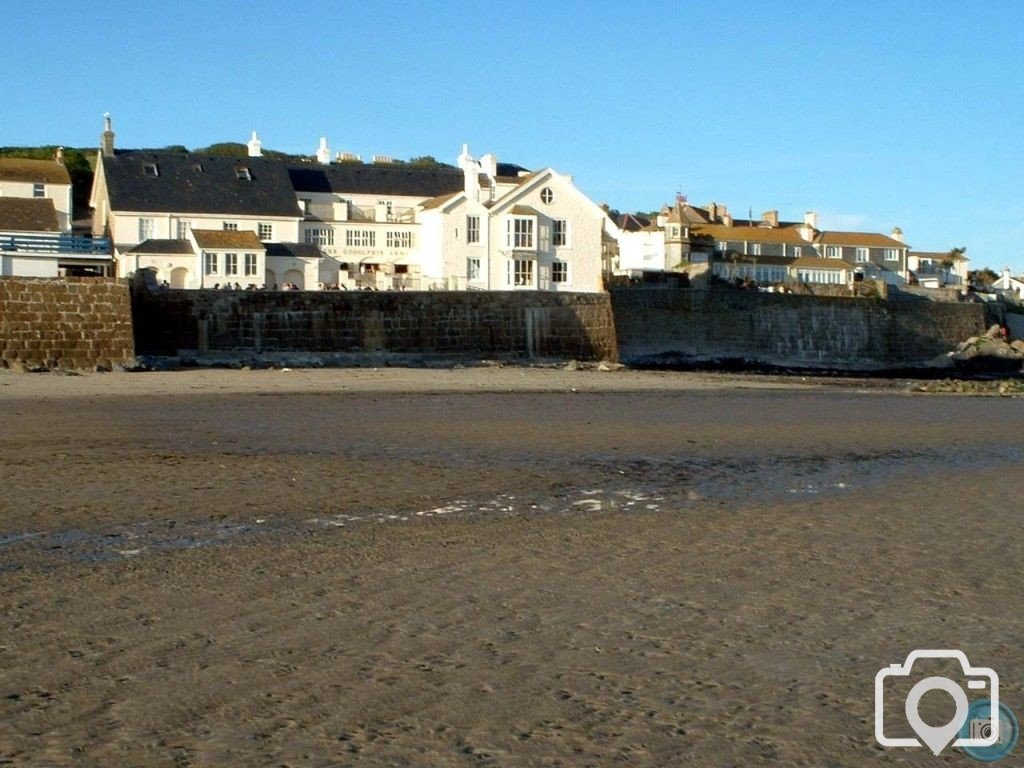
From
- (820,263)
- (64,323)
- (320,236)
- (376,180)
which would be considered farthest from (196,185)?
(820,263)

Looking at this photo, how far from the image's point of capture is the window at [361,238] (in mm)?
54281

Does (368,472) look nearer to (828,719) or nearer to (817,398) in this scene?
(828,719)

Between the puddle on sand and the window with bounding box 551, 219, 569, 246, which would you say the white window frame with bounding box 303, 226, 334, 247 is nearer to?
the window with bounding box 551, 219, 569, 246

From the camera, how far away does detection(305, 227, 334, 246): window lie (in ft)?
174

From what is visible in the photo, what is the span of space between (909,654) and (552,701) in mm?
1941

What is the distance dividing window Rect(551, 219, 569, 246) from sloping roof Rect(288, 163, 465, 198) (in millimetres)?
9968

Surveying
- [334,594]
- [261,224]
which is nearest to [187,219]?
[261,224]

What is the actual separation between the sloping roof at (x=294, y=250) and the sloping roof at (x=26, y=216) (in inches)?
349

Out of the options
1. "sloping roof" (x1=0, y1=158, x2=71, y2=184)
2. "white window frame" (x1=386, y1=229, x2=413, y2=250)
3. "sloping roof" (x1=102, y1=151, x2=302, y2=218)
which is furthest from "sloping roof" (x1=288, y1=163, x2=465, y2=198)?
"sloping roof" (x1=0, y1=158, x2=71, y2=184)

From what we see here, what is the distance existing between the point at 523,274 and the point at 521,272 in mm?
113

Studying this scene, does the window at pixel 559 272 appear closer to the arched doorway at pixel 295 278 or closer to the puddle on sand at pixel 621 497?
the arched doorway at pixel 295 278

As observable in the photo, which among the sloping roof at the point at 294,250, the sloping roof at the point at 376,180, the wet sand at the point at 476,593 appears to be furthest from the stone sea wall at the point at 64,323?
the sloping roof at the point at 376,180

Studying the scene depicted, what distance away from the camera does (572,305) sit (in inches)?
1348

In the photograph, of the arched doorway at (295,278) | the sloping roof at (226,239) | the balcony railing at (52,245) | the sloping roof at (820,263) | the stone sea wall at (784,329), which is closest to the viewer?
the balcony railing at (52,245)
